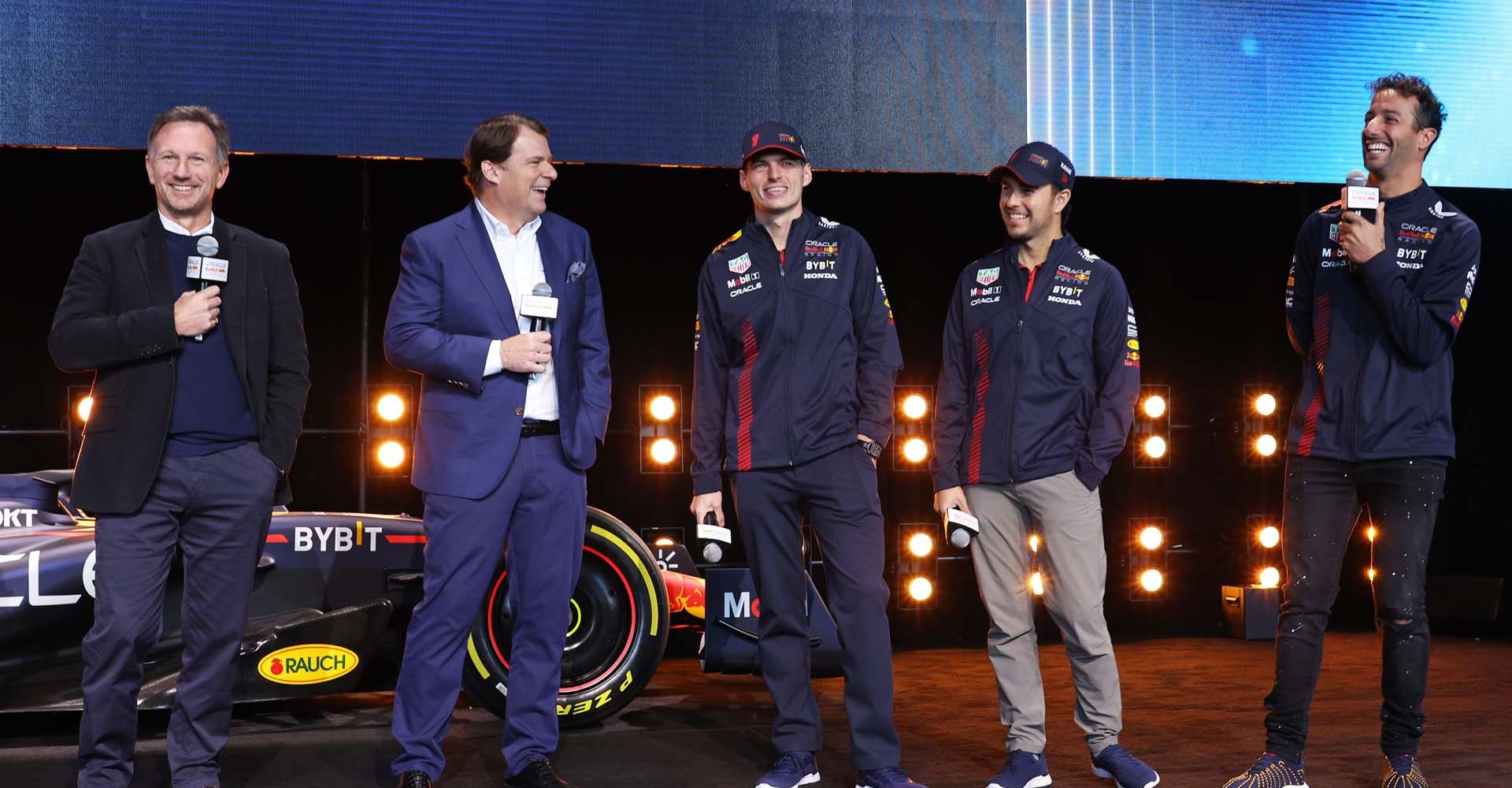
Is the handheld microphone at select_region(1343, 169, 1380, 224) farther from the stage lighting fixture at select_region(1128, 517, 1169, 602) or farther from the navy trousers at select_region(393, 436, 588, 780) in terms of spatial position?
the stage lighting fixture at select_region(1128, 517, 1169, 602)

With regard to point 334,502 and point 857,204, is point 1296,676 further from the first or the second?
point 334,502

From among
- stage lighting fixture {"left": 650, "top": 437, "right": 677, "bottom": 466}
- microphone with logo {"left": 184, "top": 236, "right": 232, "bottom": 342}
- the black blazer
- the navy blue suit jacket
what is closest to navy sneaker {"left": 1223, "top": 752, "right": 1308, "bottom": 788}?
the navy blue suit jacket

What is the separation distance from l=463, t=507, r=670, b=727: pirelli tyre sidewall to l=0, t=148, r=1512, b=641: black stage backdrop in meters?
2.09

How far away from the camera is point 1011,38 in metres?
5.48

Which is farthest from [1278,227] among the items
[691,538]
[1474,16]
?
[691,538]

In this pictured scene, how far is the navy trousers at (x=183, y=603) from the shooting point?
308 centimetres

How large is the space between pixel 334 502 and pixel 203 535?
307 cm

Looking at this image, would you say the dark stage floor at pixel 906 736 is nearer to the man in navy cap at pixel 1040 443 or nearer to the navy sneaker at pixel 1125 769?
the navy sneaker at pixel 1125 769

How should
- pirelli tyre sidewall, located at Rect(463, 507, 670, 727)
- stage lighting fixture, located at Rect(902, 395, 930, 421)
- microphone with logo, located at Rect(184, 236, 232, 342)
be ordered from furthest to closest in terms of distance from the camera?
stage lighting fixture, located at Rect(902, 395, 930, 421) < pirelli tyre sidewall, located at Rect(463, 507, 670, 727) < microphone with logo, located at Rect(184, 236, 232, 342)

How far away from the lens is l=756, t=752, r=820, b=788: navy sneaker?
3355mm

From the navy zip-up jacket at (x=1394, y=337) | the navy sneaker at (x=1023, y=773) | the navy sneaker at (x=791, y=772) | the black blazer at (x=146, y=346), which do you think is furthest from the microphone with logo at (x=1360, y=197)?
the black blazer at (x=146, y=346)

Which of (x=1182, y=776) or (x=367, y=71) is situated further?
(x=367, y=71)

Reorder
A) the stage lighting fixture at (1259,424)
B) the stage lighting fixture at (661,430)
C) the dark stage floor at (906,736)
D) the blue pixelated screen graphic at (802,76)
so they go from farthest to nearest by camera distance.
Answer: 1. the stage lighting fixture at (1259,424)
2. the stage lighting fixture at (661,430)
3. the blue pixelated screen graphic at (802,76)
4. the dark stage floor at (906,736)

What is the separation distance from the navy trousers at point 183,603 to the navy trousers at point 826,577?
1231mm
